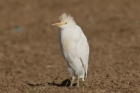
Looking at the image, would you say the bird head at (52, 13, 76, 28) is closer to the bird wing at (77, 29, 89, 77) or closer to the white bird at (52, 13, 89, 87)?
the white bird at (52, 13, 89, 87)

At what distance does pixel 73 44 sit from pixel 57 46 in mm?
8251

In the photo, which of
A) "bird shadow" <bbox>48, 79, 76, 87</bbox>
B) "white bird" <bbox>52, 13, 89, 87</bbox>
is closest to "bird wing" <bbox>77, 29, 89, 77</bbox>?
"white bird" <bbox>52, 13, 89, 87</bbox>

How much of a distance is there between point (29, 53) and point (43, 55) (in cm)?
73

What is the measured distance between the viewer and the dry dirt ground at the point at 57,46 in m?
9.22

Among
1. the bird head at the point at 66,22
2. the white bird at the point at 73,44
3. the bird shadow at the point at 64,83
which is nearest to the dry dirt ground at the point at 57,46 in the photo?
the bird shadow at the point at 64,83

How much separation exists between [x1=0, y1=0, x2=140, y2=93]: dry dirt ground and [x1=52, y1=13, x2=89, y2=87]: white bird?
0.52 metres

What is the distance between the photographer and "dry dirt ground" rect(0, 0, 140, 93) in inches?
363

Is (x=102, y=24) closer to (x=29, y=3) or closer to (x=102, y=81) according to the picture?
(x=29, y=3)

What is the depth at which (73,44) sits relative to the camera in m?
8.57

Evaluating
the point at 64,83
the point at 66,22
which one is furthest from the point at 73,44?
the point at 64,83

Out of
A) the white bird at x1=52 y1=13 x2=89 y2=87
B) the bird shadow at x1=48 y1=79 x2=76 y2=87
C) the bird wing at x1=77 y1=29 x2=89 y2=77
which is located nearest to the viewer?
the white bird at x1=52 y1=13 x2=89 y2=87

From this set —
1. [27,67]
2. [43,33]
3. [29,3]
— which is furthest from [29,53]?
[29,3]

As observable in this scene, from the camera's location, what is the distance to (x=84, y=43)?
8.73 metres

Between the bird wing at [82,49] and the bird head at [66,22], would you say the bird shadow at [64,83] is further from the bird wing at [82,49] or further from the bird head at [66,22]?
the bird head at [66,22]
